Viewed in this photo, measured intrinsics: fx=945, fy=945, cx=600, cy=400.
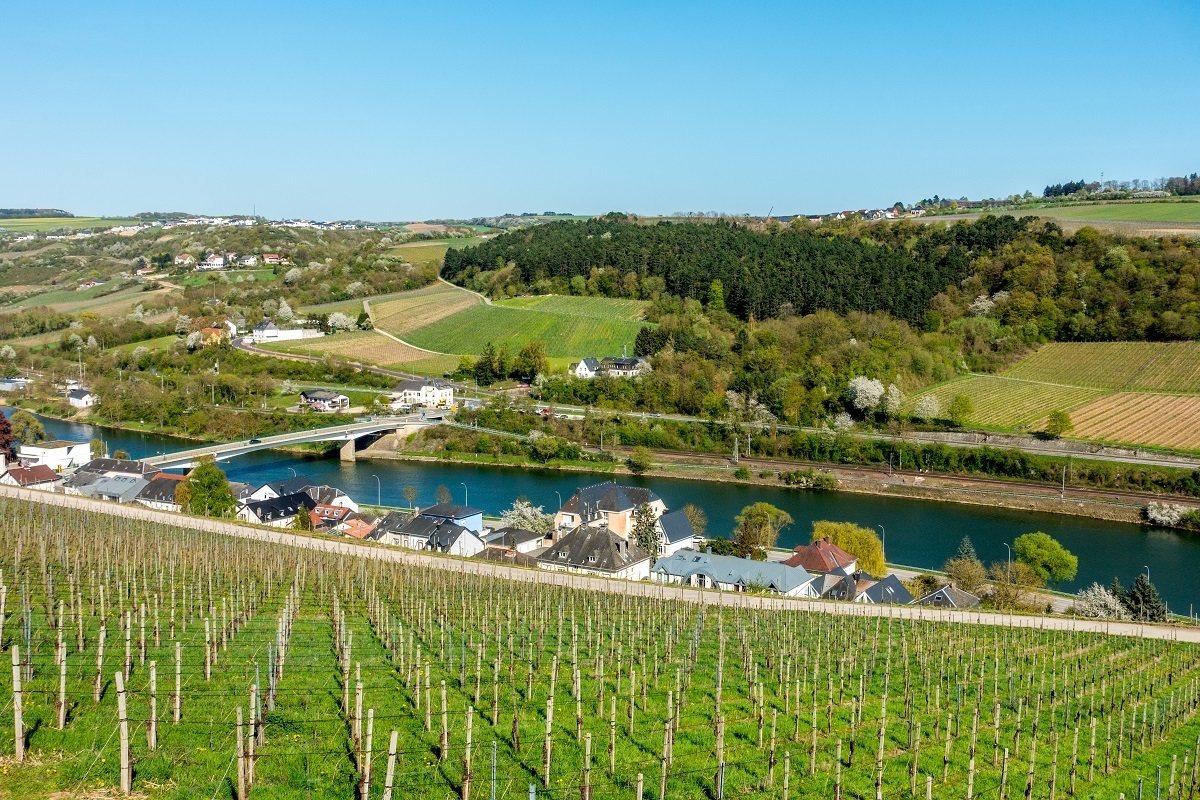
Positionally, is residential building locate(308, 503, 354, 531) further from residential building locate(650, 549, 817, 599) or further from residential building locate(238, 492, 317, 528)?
residential building locate(650, 549, 817, 599)

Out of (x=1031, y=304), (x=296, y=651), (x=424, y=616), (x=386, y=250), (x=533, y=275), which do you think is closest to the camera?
(x=296, y=651)

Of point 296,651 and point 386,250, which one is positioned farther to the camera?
point 386,250

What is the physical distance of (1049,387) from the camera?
147ft

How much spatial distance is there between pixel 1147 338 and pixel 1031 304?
622 centimetres

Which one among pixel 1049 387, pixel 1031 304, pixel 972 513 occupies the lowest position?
pixel 972 513

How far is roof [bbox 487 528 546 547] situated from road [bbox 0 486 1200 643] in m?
3.93

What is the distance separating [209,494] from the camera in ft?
96.0

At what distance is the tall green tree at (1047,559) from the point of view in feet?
84.0

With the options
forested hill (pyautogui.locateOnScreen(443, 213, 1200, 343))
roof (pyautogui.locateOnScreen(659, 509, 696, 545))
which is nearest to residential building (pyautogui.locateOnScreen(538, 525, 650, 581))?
roof (pyautogui.locateOnScreen(659, 509, 696, 545))

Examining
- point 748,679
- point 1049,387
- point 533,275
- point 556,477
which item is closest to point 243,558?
point 748,679

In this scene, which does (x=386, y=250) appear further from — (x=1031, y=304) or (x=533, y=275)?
(x=1031, y=304)

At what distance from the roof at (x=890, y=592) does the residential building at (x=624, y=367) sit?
94.3 feet

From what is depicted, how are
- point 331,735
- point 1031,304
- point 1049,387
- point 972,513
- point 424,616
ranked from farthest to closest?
point 1031,304 < point 1049,387 < point 972,513 < point 424,616 < point 331,735

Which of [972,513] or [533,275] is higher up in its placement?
[533,275]
